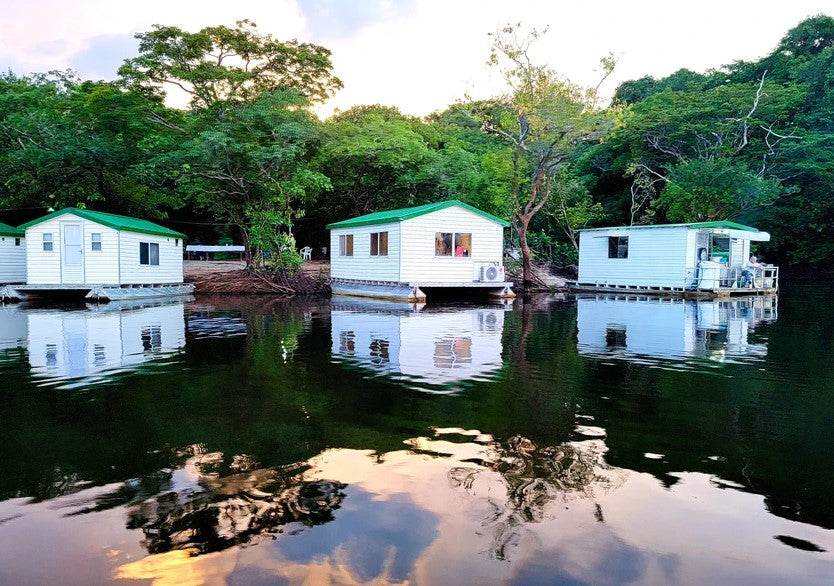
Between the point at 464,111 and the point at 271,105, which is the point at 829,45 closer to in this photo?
the point at 464,111

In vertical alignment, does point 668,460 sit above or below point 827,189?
below

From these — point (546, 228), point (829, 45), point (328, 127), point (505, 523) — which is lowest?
point (505, 523)

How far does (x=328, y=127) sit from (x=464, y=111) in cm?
633

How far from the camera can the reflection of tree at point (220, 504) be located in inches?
164

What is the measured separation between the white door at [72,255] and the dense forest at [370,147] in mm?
4482

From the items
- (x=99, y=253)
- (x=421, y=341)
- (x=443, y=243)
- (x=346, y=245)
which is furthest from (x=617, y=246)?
(x=99, y=253)

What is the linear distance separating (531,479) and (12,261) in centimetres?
2757

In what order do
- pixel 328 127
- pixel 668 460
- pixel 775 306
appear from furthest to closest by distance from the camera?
1. pixel 328 127
2. pixel 775 306
3. pixel 668 460

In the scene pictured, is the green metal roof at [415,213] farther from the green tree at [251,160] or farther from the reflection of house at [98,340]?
the reflection of house at [98,340]

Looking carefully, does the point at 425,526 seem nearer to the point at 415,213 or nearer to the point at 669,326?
the point at 669,326

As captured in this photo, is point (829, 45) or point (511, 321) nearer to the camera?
point (511, 321)

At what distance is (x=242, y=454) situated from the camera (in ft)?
18.8

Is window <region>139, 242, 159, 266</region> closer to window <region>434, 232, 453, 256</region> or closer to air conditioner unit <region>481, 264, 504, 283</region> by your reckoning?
window <region>434, 232, 453, 256</region>

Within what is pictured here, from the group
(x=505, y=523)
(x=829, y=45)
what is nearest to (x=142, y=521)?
(x=505, y=523)
